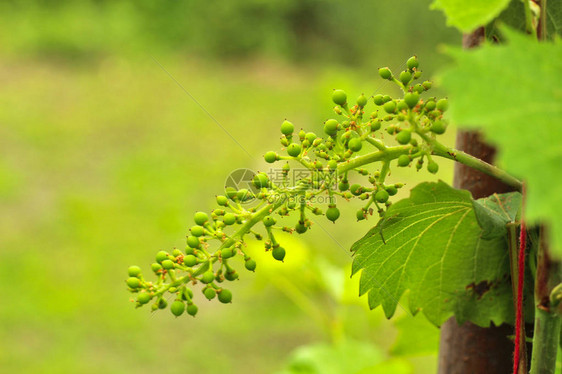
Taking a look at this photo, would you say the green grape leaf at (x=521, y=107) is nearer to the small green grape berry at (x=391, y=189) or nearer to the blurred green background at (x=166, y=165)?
the small green grape berry at (x=391, y=189)

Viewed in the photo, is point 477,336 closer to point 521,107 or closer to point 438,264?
point 438,264

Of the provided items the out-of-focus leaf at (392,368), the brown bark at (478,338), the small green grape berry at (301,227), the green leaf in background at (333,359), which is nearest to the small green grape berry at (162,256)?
the small green grape berry at (301,227)

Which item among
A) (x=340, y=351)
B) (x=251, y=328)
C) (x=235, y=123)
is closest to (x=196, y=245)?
(x=340, y=351)

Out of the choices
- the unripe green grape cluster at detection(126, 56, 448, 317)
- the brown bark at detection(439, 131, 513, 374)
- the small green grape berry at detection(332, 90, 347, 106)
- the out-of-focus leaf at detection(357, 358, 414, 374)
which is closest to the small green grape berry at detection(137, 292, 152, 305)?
the unripe green grape cluster at detection(126, 56, 448, 317)

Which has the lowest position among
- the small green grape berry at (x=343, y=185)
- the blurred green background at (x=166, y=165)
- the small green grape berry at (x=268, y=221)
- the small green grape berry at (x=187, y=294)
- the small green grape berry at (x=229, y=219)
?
the small green grape berry at (x=187, y=294)

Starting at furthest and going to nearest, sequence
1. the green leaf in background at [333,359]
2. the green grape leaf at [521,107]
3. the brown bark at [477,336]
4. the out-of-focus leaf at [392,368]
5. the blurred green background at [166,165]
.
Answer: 1. the blurred green background at [166,165]
2. the green leaf in background at [333,359]
3. the out-of-focus leaf at [392,368]
4. the brown bark at [477,336]
5. the green grape leaf at [521,107]

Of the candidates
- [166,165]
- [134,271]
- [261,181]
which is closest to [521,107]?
[261,181]

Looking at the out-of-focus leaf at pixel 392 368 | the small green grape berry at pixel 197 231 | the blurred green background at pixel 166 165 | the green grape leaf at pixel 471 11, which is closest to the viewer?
the green grape leaf at pixel 471 11

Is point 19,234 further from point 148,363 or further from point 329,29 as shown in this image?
point 329,29
